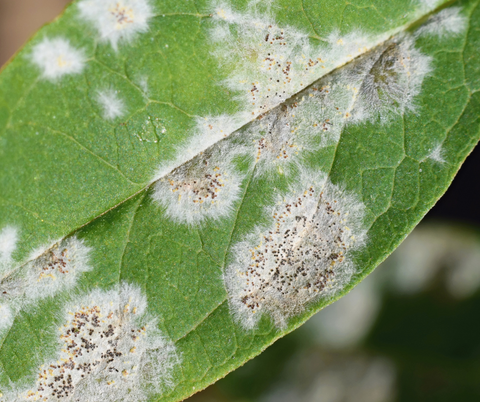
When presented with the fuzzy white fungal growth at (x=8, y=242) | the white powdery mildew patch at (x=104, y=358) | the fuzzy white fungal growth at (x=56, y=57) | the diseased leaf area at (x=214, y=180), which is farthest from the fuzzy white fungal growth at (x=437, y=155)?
the fuzzy white fungal growth at (x=8, y=242)

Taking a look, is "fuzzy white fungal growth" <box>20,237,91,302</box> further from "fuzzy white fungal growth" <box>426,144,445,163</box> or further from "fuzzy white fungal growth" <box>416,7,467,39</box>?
"fuzzy white fungal growth" <box>416,7,467,39</box>

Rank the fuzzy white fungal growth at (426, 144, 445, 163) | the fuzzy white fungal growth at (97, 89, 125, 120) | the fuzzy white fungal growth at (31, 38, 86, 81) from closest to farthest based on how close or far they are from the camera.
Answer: the fuzzy white fungal growth at (31, 38, 86, 81) < the fuzzy white fungal growth at (97, 89, 125, 120) < the fuzzy white fungal growth at (426, 144, 445, 163)

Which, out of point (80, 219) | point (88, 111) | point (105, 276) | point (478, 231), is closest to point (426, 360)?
point (478, 231)

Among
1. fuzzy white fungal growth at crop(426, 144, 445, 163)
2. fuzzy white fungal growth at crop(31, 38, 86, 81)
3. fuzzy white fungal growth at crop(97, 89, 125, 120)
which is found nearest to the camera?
fuzzy white fungal growth at crop(31, 38, 86, 81)

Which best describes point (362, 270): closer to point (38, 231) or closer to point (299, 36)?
point (299, 36)

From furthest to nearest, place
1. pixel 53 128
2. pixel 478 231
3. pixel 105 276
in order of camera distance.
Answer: pixel 478 231 → pixel 105 276 → pixel 53 128

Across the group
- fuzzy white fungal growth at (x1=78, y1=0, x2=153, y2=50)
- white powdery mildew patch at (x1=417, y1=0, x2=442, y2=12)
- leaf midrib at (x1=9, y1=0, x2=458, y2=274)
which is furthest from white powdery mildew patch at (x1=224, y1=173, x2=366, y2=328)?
fuzzy white fungal growth at (x1=78, y1=0, x2=153, y2=50)

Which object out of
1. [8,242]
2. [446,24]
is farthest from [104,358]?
[446,24]
